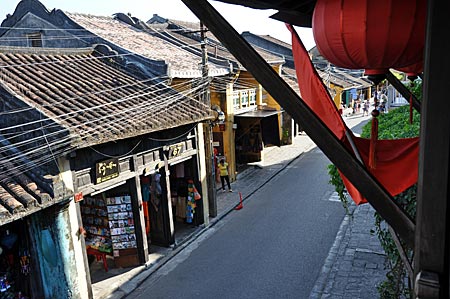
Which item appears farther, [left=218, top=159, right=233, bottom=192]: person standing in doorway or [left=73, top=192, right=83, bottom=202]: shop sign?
[left=218, top=159, right=233, bottom=192]: person standing in doorway

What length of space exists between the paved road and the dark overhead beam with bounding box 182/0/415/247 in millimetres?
7603

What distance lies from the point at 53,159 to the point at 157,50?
357 inches

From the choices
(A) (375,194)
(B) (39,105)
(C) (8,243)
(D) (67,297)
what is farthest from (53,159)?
(A) (375,194)

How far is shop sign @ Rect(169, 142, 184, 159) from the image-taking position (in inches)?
476

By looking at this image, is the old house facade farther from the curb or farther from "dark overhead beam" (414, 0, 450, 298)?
"dark overhead beam" (414, 0, 450, 298)

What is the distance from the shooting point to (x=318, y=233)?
13039 millimetres

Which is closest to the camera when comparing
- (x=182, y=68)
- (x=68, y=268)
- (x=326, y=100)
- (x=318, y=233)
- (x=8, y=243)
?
(x=326, y=100)

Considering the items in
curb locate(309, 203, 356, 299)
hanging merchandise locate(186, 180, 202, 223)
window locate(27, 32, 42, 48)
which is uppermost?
window locate(27, 32, 42, 48)

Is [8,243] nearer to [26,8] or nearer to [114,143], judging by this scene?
[114,143]

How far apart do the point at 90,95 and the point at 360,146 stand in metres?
8.14

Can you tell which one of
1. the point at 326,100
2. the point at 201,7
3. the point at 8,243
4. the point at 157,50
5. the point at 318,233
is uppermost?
the point at 157,50

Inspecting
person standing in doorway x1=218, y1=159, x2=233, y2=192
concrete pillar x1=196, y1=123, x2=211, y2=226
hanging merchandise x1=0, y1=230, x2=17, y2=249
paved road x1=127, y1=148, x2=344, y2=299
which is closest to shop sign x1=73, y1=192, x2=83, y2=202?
hanging merchandise x1=0, y1=230, x2=17, y2=249

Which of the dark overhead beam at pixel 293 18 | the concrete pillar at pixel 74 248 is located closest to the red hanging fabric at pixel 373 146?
the dark overhead beam at pixel 293 18

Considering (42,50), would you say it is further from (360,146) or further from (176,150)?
(360,146)
